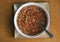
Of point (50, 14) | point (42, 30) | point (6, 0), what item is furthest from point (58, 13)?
point (6, 0)

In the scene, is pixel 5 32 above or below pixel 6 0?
below

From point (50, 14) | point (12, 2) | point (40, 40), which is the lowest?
point (40, 40)

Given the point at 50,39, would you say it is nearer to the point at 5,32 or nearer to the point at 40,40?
the point at 40,40
